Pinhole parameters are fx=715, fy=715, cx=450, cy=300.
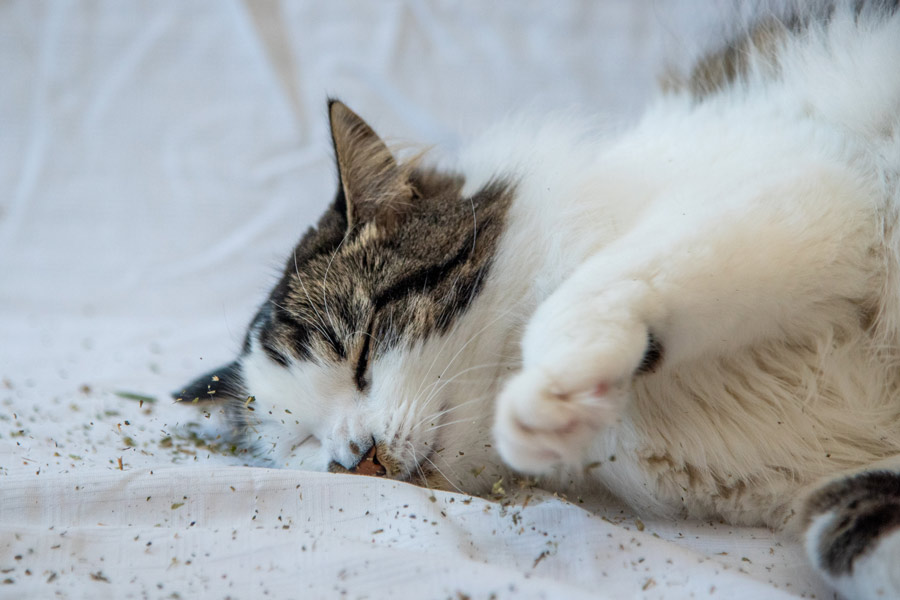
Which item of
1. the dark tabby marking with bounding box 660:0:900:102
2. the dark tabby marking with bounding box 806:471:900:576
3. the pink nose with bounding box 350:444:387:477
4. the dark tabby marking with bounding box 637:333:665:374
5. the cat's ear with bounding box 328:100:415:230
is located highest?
the dark tabby marking with bounding box 660:0:900:102

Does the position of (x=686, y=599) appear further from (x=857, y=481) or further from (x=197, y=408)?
(x=197, y=408)

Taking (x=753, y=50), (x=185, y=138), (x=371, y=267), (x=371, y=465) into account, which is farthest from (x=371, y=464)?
(x=185, y=138)

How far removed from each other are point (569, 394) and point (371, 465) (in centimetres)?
36

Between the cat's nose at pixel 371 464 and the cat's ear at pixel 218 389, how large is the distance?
30cm

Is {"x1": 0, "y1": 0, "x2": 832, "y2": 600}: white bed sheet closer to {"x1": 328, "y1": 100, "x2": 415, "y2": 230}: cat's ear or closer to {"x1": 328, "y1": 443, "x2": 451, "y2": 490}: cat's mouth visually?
{"x1": 328, "y1": 443, "x2": 451, "y2": 490}: cat's mouth

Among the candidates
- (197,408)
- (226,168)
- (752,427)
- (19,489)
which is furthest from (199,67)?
(752,427)

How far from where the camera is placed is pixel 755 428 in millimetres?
973

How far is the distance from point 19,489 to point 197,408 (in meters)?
0.38

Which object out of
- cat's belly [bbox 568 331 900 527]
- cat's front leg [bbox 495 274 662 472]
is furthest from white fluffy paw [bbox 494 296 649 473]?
cat's belly [bbox 568 331 900 527]

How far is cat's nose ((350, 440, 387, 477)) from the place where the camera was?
3.32ft

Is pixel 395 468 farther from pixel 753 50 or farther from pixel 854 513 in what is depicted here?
pixel 753 50

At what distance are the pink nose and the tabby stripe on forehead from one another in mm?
216

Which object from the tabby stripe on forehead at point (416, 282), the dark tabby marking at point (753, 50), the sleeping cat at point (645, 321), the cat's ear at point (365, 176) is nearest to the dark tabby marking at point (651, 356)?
the sleeping cat at point (645, 321)

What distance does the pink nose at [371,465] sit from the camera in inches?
39.8
